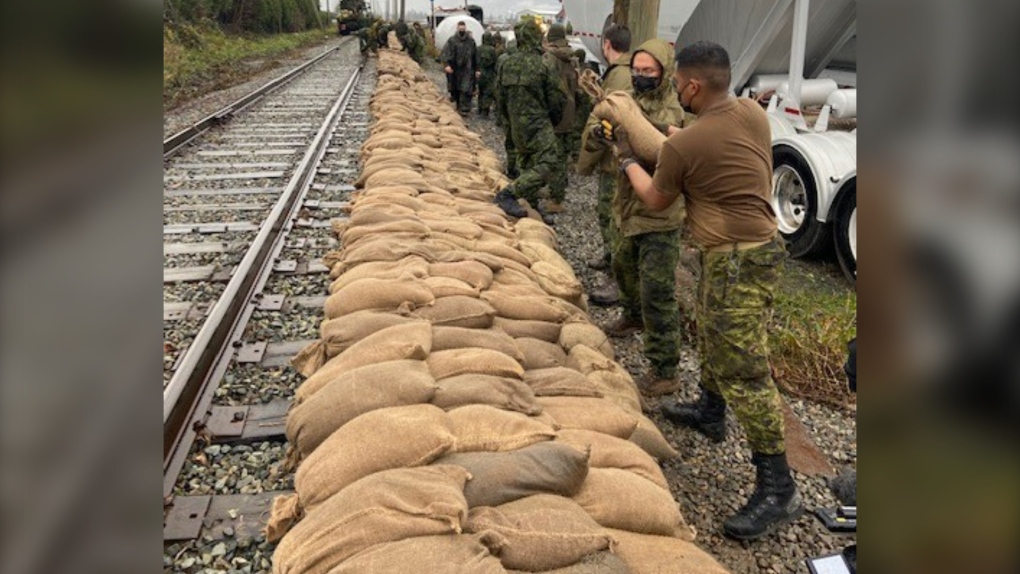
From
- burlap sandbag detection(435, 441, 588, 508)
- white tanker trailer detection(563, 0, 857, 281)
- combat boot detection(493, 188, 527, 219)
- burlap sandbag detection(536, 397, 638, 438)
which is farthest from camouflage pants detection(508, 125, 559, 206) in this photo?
burlap sandbag detection(435, 441, 588, 508)

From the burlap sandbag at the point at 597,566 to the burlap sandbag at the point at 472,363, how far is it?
1.03 m

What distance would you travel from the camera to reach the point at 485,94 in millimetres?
13602

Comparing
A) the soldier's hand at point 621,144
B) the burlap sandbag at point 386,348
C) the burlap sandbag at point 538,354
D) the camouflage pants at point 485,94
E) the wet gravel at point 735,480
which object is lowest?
the wet gravel at point 735,480

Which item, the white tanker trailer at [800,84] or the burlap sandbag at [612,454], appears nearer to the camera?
the burlap sandbag at [612,454]

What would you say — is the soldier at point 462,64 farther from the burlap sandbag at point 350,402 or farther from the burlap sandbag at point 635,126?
the burlap sandbag at point 350,402

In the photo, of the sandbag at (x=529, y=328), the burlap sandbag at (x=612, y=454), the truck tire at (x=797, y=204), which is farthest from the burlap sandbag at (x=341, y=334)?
the truck tire at (x=797, y=204)

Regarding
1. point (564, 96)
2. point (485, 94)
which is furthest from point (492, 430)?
point (485, 94)

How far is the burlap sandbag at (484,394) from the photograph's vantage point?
249cm

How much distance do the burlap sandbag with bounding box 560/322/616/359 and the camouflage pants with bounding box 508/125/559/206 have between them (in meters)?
2.70
